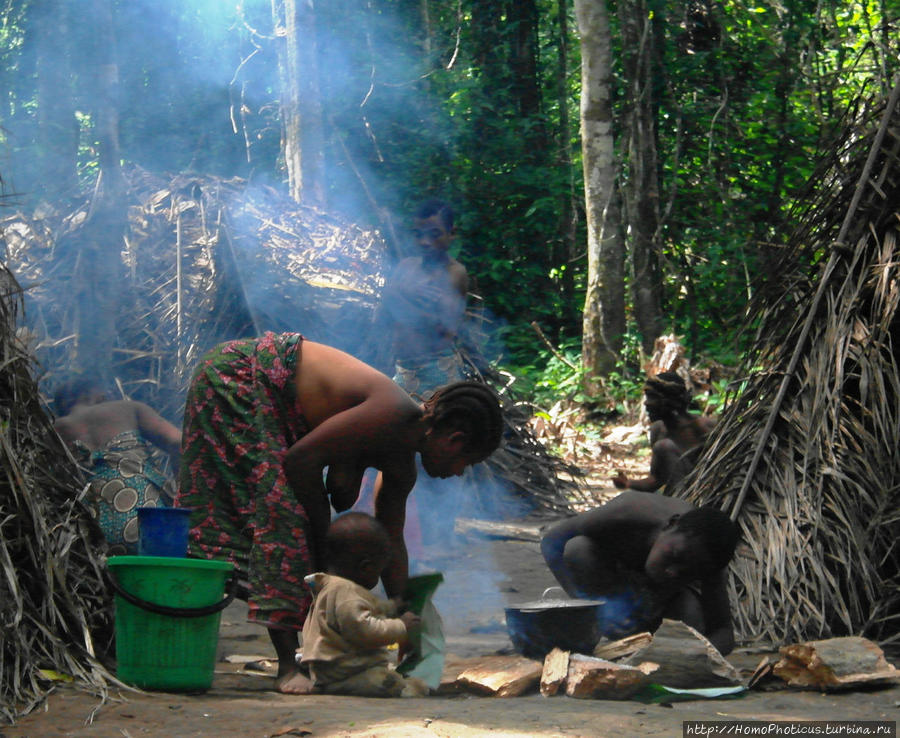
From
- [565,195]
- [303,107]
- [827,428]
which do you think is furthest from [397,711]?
[565,195]

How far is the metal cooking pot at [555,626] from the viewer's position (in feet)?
11.0

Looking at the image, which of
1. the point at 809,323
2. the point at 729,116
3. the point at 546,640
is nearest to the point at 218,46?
the point at 729,116

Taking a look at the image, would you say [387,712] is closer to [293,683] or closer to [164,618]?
[293,683]

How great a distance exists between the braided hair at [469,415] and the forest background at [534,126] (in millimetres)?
5826

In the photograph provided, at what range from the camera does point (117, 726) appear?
2.65 m

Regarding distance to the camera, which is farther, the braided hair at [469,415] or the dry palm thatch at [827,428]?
the dry palm thatch at [827,428]

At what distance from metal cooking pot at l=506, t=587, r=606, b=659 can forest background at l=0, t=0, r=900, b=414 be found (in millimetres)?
5847

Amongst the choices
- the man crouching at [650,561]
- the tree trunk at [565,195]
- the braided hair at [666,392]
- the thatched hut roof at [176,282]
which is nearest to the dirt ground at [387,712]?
the man crouching at [650,561]

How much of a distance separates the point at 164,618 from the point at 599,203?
8.58 meters

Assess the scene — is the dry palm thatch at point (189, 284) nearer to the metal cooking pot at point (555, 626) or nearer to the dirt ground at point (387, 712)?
the dirt ground at point (387, 712)

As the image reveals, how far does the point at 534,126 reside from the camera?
14.2m

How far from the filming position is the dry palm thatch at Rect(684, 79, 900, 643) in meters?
3.99

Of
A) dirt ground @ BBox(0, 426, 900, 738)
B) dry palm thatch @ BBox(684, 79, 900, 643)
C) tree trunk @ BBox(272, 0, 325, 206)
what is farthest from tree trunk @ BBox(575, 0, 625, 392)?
dirt ground @ BBox(0, 426, 900, 738)

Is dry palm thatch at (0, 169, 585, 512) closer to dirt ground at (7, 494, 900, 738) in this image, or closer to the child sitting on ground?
dirt ground at (7, 494, 900, 738)
